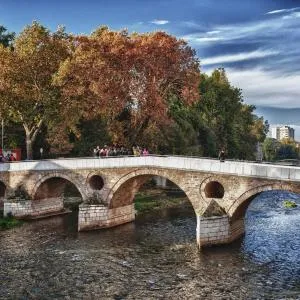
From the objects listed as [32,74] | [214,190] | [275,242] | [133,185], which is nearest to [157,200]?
[133,185]

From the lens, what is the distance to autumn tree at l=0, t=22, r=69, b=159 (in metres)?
43.0

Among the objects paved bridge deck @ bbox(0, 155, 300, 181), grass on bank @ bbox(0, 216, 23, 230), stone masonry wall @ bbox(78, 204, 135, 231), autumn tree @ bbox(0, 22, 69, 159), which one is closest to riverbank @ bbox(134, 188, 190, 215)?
stone masonry wall @ bbox(78, 204, 135, 231)

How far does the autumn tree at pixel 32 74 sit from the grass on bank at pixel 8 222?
30.9ft

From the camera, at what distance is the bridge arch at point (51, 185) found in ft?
124

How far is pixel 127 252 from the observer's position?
95.0ft

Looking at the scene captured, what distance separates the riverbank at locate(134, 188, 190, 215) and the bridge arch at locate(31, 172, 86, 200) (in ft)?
23.7

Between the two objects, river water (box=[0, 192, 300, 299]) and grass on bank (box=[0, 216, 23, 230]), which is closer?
river water (box=[0, 192, 300, 299])

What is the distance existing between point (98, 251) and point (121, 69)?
2250cm

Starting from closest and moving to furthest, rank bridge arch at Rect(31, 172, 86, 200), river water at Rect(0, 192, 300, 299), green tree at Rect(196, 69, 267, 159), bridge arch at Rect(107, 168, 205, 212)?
1. river water at Rect(0, 192, 300, 299)
2. bridge arch at Rect(107, 168, 205, 212)
3. bridge arch at Rect(31, 172, 86, 200)
4. green tree at Rect(196, 69, 267, 159)

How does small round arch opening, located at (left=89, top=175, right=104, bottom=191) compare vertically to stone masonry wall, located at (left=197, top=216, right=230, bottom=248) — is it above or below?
above

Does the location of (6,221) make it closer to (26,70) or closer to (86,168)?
(86,168)

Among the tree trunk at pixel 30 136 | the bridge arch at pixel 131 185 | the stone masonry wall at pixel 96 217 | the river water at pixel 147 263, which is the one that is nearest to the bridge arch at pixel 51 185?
the stone masonry wall at pixel 96 217

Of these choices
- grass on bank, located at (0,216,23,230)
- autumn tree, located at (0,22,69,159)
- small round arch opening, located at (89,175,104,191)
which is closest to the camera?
grass on bank, located at (0,216,23,230)

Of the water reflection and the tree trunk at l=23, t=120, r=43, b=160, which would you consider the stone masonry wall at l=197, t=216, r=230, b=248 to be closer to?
the water reflection
